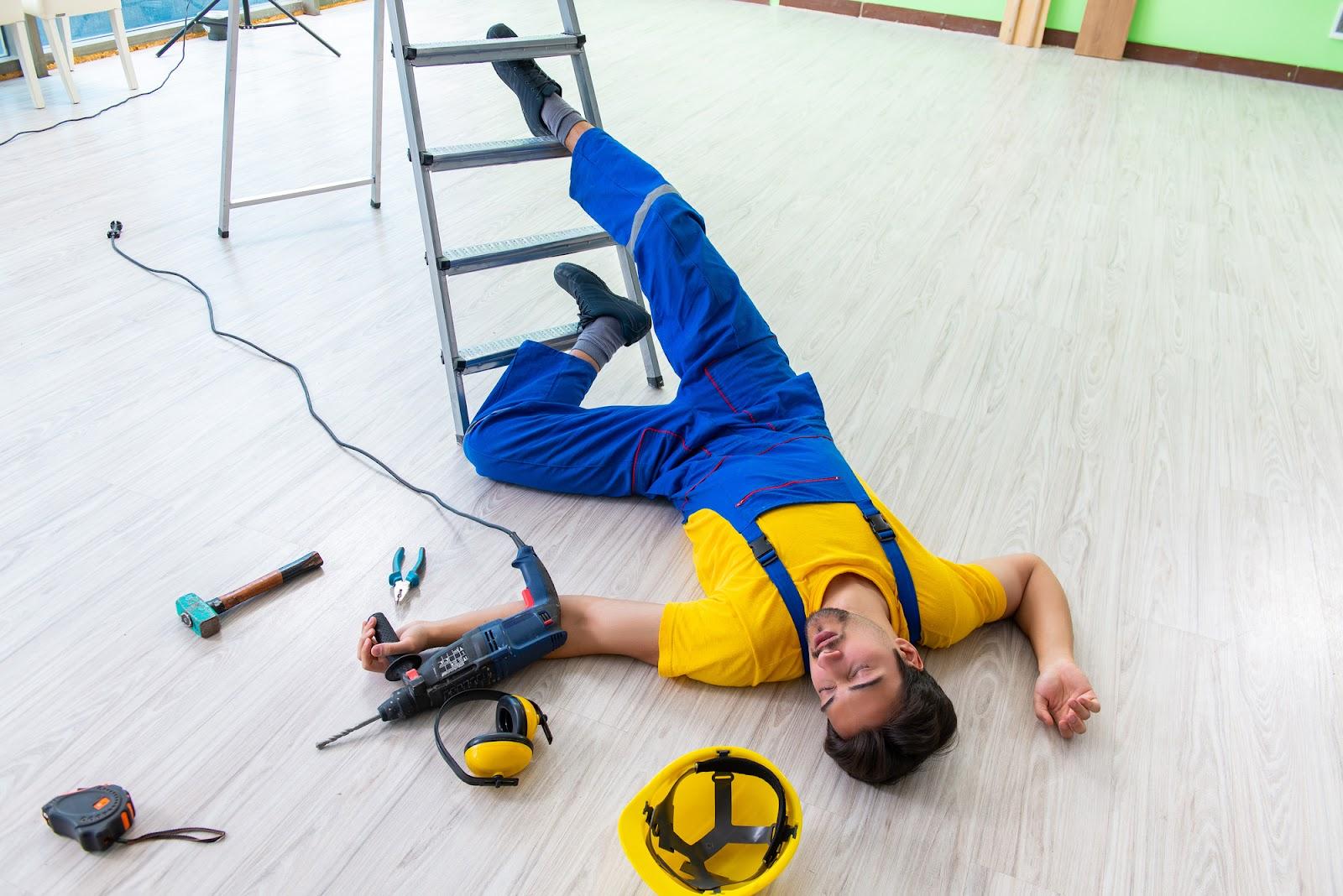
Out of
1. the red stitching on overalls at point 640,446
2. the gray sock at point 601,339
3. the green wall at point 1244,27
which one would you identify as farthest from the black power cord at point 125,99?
the green wall at point 1244,27

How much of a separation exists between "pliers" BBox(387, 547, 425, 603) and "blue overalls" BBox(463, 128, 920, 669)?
0.89ft

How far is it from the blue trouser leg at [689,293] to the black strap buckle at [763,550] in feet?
1.19

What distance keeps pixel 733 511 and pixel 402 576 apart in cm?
59

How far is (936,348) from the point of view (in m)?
2.59

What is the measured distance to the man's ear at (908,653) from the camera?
1443 millimetres

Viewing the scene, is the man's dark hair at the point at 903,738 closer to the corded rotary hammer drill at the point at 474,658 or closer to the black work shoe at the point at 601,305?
the corded rotary hammer drill at the point at 474,658

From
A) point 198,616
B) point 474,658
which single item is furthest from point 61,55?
point 474,658

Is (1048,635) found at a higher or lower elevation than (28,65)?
lower

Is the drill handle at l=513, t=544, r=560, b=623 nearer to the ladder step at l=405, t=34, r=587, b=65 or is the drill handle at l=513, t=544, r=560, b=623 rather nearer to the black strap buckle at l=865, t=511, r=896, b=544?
the black strap buckle at l=865, t=511, r=896, b=544

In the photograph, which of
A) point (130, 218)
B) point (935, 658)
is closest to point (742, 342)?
point (935, 658)

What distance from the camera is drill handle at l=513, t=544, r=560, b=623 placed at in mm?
1590

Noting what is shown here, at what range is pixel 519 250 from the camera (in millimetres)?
2076

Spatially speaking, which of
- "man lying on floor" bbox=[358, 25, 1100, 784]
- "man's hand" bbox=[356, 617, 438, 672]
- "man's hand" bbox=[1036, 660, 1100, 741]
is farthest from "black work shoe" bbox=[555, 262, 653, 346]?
"man's hand" bbox=[1036, 660, 1100, 741]

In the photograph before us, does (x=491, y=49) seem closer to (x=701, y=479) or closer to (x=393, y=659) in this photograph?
(x=701, y=479)
